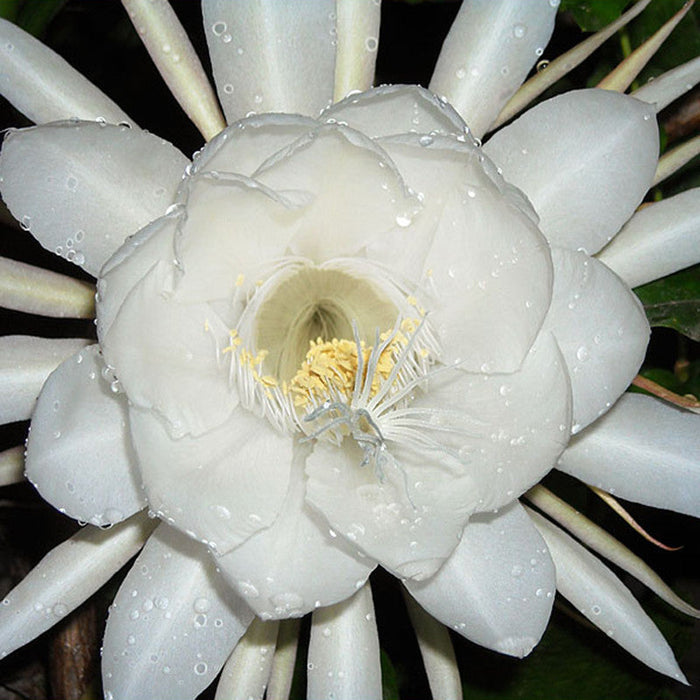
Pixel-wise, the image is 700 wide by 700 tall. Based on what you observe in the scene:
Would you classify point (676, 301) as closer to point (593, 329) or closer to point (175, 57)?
point (593, 329)

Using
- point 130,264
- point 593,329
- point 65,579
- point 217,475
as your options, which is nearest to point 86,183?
point 130,264

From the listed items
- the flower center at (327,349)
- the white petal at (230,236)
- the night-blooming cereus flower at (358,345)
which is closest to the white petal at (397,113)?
the night-blooming cereus flower at (358,345)

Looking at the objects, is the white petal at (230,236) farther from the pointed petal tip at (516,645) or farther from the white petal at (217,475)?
the pointed petal tip at (516,645)

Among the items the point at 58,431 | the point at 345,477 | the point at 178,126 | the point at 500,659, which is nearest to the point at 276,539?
the point at 345,477

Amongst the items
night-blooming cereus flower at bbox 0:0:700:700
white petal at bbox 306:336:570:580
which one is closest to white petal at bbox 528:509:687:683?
night-blooming cereus flower at bbox 0:0:700:700

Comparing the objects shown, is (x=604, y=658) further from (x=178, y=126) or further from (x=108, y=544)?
(x=178, y=126)

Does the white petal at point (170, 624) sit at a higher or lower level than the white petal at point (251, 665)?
higher
